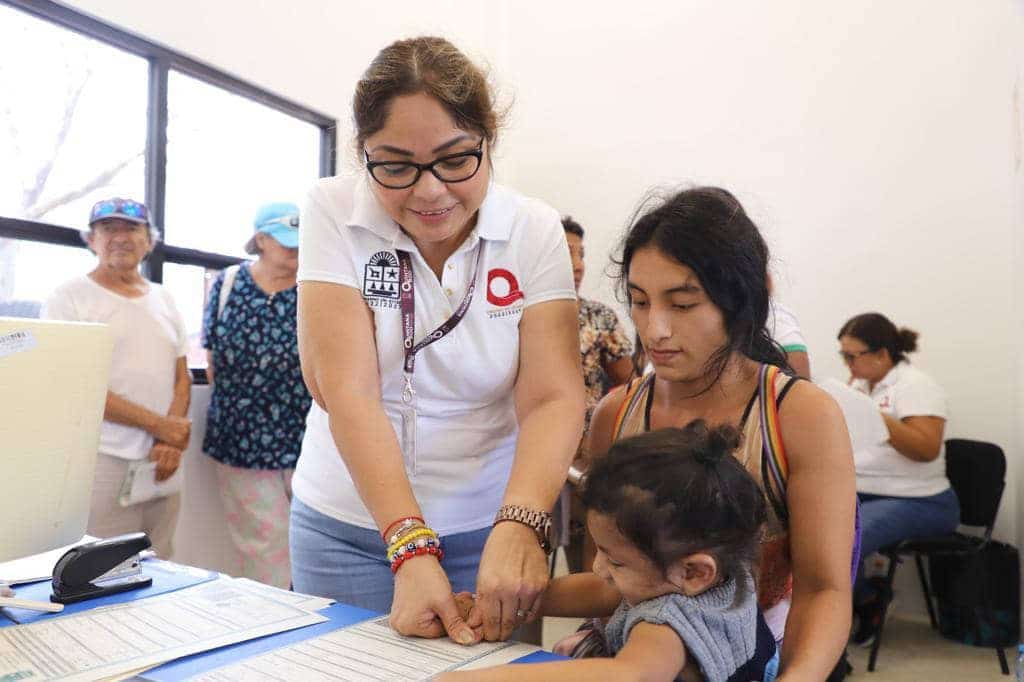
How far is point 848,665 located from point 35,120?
3.58 meters

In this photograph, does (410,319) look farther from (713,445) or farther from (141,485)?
(141,485)

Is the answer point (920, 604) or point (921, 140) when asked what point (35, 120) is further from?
point (920, 604)

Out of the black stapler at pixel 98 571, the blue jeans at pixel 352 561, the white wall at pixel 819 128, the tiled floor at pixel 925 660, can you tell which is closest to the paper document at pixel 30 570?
the black stapler at pixel 98 571

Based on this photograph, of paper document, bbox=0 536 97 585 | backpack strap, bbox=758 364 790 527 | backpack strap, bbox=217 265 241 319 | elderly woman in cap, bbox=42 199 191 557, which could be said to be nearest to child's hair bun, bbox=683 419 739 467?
backpack strap, bbox=758 364 790 527

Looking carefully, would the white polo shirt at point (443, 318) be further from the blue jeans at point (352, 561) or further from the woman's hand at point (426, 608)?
the woman's hand at point (426, 608)

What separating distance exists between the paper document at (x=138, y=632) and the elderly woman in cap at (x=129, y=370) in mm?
1695

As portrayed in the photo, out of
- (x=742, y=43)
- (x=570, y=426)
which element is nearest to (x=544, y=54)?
(x=742, y=43)

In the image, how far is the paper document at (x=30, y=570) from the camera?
1217 mm

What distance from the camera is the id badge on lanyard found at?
4.02 ft

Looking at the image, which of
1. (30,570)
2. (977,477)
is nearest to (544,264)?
(30,570)

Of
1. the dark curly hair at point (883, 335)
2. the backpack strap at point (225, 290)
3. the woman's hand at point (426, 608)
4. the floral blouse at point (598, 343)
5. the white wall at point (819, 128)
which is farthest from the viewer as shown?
the white wall at point (819, 128)

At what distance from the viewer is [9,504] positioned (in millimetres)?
1016

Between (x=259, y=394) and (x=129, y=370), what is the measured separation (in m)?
0.46

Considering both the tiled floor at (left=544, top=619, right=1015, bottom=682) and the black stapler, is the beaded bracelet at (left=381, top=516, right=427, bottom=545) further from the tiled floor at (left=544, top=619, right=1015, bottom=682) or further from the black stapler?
the tiled floor at (left=544, top=619, right=1015, bottom=682)
